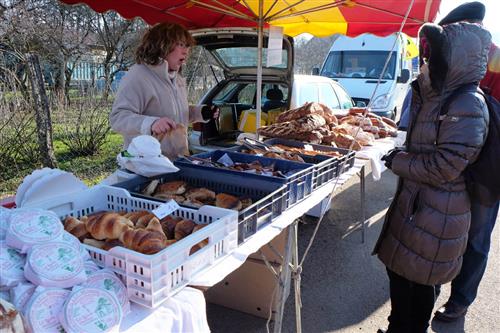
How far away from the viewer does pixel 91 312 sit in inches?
38.2

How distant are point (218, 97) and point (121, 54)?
6.06 metres

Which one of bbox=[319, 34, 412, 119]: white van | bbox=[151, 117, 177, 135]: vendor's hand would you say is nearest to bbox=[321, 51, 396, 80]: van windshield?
bbox=[319, 34, 412, 119]: white van

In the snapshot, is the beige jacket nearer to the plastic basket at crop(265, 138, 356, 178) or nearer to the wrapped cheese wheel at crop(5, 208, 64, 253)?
the plastic basket at crop(265, 138, 356, 178)

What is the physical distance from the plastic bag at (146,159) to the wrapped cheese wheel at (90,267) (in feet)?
2.51

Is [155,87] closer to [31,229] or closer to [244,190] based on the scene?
[244,190]

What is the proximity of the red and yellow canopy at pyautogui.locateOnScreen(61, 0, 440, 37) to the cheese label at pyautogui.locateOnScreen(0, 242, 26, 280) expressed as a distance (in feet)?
8.37

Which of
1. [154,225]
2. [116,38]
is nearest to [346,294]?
[154,225]

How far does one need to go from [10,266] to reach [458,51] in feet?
6.32

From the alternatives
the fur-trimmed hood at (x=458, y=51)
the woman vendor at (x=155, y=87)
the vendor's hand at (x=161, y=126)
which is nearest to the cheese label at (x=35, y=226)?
the vendor's hand at (x=161, y=126)

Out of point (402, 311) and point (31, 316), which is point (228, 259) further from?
point (402, 311)

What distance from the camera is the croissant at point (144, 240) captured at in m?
1.16

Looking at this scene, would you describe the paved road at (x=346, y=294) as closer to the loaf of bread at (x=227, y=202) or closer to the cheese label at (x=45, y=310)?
the loaf of bread at (x=227, y=202)

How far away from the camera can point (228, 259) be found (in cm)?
142

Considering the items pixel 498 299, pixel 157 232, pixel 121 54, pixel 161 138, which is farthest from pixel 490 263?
pixel 121 54
